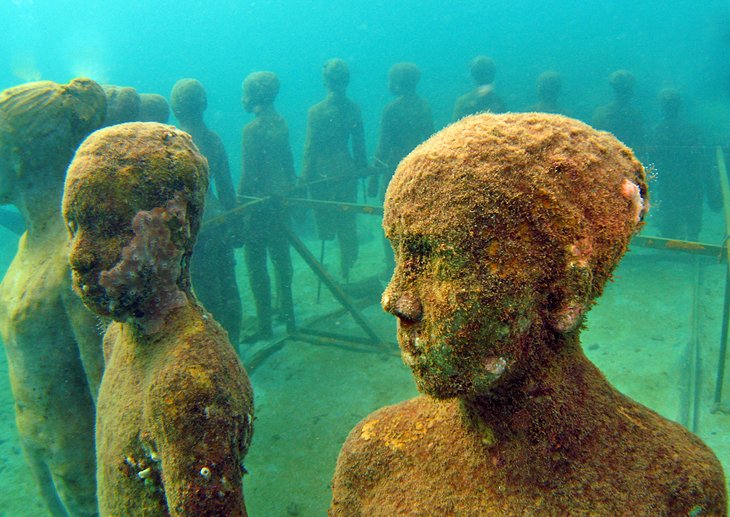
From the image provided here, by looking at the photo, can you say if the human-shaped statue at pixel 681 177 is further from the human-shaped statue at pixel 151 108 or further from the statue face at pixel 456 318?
the statue face at pixel 456 318

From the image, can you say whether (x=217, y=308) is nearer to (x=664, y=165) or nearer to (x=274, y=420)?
(x=274, y=420)

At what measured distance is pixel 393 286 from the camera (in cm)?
120

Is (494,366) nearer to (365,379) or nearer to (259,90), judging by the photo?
(365,379)

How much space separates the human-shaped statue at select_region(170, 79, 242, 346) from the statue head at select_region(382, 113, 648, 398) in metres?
4.52

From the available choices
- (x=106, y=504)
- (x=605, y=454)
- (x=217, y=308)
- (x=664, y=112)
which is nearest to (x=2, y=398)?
(x=217, y=308)

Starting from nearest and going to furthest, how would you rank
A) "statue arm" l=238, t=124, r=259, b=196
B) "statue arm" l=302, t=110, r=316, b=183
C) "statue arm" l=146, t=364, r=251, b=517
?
"statue arm" l=146, t=364, r=251, b=517 < "statue arm" l=238, t=124, r=259, b=196 < "statue arm" l=302, t=110, r=316, b=183

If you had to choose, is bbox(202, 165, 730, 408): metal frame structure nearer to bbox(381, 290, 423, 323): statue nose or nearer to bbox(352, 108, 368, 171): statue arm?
bbox(352, 108, 368, 171): statue arm

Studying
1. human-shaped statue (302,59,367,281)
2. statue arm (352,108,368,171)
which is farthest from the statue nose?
statue arm (352,108,368,171)

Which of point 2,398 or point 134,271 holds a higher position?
point 134,271

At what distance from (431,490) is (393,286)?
0.64m

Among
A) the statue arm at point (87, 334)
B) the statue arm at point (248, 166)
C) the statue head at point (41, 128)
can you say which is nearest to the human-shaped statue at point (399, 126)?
the statue arm at point (248, 166)

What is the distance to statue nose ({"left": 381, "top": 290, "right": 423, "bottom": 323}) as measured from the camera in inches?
43.8

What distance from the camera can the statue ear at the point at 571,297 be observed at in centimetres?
103

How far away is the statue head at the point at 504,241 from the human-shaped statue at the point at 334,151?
27.1 ft
